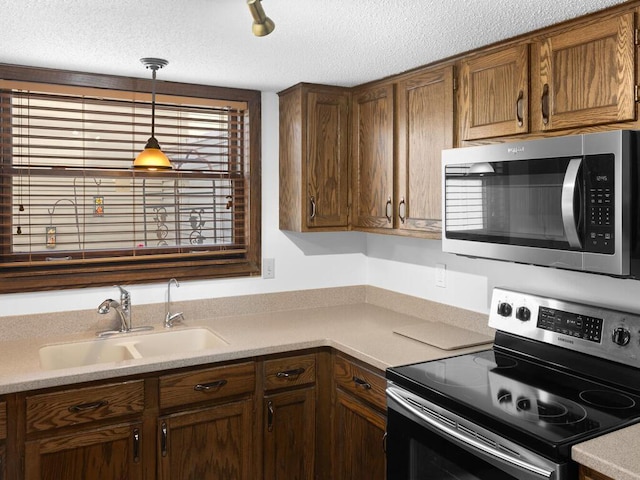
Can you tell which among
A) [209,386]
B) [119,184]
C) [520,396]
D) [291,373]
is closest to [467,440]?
[520,396]

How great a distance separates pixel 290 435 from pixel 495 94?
5.46 feet

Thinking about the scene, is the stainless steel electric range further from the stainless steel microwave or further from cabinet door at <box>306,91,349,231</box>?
cabinet door at <box>306,91,349,231</box>

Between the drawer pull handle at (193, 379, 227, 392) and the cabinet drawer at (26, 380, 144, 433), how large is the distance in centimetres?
22

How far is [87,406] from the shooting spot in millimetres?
2096

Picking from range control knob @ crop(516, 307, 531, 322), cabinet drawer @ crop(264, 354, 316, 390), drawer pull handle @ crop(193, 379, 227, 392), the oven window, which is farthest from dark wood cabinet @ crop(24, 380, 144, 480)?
range control knob @ crop(516, 307, 531, 322)

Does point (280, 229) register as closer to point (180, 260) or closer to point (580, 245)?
point (180, 260)

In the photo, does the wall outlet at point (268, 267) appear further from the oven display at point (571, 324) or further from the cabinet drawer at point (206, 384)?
the oven display at point (571, 324)

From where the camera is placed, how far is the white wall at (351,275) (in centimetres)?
229

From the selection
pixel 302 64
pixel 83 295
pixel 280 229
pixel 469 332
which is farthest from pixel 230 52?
pixel 469 332

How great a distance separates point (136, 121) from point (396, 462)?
196 cm

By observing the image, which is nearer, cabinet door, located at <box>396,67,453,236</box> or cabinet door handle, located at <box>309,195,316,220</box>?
cabinet door, located at <box>396,67,453,236</box>

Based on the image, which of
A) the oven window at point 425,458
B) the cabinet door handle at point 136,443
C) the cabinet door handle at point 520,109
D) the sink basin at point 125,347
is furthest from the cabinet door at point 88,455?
the cabinet door handle at point 520,109

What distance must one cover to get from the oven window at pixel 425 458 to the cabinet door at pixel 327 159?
1184mm

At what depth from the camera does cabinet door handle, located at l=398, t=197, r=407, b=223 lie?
262 cm
